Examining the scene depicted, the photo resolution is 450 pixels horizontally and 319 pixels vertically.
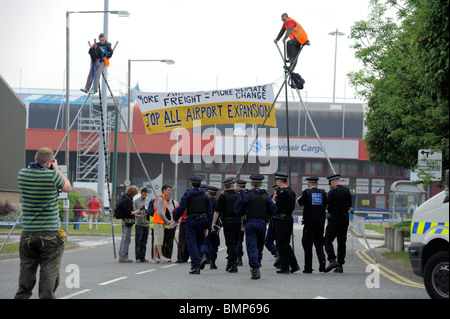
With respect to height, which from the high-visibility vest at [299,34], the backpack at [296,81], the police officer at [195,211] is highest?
the high-visibility vest at [299,34]

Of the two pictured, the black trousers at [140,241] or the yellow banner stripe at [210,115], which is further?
the yellow banner stripe at [210,115]

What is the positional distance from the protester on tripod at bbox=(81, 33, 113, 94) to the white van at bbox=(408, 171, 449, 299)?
34.4 ft

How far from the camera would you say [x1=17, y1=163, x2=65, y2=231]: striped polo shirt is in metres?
8.63

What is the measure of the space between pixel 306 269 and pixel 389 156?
43.0 feet

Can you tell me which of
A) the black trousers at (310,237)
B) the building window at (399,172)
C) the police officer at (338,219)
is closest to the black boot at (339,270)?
the police officer at (338,219)

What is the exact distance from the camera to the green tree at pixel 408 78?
12180 millimetres

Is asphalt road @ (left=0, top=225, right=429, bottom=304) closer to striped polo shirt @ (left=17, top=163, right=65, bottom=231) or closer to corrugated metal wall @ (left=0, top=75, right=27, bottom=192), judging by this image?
striped polo shirt @ (left=17, top=163, right=65, bottom=231)

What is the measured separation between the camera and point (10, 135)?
40406mm

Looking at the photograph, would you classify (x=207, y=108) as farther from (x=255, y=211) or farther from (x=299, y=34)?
(x=255, y=211)

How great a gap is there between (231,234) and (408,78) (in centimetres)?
573

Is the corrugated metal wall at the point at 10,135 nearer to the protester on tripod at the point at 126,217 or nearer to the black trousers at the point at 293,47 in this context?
the protester on tripod at the point at 126,217

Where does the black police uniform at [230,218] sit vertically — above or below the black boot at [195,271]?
above

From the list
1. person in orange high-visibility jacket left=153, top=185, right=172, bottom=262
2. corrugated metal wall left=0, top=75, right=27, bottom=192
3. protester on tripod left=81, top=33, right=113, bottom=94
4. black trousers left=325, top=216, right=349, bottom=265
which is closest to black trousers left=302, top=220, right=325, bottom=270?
black trousers left=325, top=216, right=349, bottom=265
